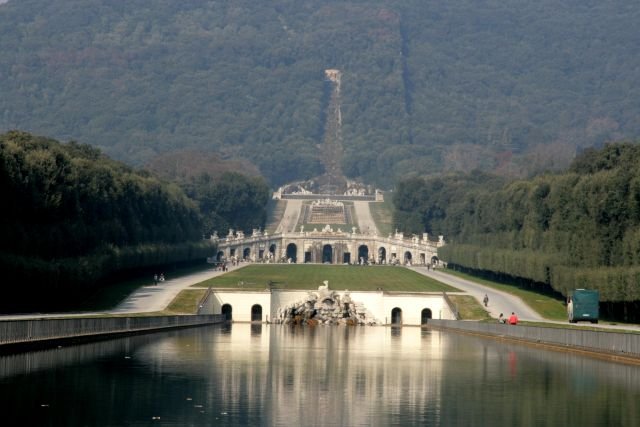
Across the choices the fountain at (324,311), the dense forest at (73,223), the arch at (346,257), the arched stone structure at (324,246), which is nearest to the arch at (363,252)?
the arched stone structure at (324,246)

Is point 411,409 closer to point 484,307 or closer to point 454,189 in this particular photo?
point 484,307

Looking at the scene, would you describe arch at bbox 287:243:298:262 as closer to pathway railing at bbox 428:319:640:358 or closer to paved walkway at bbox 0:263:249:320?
paved walkway at bbox 0:263:249:320

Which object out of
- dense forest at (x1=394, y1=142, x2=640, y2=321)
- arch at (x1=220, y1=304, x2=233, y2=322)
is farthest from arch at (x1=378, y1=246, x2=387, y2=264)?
arch at (x1=220, y1=304, x2=233, y2=322)

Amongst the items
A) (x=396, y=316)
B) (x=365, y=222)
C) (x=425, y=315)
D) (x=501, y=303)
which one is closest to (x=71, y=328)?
(x=501, y=303)

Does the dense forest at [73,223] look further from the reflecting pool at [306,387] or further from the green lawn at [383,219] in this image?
the green lawn at [383,219]

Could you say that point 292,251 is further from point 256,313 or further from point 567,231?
point 567,231

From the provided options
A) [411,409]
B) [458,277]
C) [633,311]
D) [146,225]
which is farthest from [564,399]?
[458,277]
